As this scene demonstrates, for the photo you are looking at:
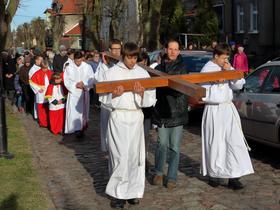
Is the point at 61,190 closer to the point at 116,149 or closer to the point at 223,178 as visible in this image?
the point at 116,149

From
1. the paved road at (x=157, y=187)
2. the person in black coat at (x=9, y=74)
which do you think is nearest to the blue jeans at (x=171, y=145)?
the paved road at (x=157, y=187)

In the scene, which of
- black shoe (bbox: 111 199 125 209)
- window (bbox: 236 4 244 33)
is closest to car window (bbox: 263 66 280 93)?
black shoe (bbox: 111 199 125 209)

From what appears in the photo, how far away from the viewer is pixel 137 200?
6859mm

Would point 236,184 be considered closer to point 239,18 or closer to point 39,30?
point 239,18

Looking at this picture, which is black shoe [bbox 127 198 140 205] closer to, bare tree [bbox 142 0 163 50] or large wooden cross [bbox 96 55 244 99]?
large wooden cross [bbox 96 55 244 99]

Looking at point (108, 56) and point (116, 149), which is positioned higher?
point (108, 56)

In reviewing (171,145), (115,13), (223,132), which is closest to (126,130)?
(171,145)

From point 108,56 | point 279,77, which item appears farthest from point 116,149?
point 279,77

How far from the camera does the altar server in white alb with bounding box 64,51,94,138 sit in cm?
1197

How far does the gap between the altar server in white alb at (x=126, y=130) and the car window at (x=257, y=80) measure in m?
3.28

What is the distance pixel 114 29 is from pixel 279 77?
88.5ft

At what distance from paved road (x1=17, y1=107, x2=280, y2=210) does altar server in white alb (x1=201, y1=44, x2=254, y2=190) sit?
12.5 inches

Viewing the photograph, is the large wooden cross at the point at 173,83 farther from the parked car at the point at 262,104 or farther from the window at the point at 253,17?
the window at the point at 253,17

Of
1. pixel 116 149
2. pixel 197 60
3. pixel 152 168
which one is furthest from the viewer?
pixel 197 60
